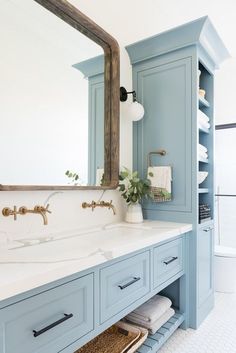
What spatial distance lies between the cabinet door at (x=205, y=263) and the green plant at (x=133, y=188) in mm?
535

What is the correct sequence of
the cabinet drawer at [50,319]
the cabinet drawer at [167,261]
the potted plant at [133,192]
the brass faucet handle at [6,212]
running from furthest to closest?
the potted plant at [133,192] < the cabinet drawer at [167,261] < the brass faucet handle at [6,212] < the cabinet drawer at [50,319]

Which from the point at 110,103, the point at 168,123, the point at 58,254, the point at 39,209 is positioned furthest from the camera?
the point at 168,123

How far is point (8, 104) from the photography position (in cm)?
134

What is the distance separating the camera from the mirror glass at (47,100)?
4.43 ft

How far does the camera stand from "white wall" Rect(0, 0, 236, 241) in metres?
1.46

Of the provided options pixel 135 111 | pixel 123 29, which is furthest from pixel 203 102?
pixel 123 29

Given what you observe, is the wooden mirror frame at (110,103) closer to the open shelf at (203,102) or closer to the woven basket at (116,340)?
the open shelf at (203,102)

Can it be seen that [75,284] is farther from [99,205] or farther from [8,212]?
[99,205]

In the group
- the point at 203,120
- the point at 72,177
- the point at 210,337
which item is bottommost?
the point at 210,337

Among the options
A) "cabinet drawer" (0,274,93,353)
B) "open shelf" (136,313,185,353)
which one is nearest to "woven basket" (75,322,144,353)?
"open shelf" (136,313,185,353)

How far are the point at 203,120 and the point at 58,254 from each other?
1.64 meters

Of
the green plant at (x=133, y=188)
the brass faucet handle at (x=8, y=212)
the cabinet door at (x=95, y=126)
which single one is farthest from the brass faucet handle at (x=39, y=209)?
the green plant at (x=133, y=188)

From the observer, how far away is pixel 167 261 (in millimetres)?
1680

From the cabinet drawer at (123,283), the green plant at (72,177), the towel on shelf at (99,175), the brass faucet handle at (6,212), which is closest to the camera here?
the cabinet drawer at (123,283)
